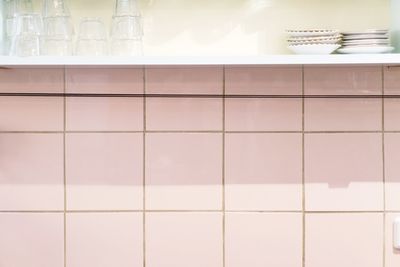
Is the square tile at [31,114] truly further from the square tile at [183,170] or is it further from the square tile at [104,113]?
the square tile at [183,170]

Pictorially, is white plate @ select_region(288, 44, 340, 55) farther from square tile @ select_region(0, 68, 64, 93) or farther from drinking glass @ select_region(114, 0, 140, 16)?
square tile @ select_region(0, 68, 64, 93)

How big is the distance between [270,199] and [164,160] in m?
0.31

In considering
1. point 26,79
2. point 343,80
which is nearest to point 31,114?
point 26,79

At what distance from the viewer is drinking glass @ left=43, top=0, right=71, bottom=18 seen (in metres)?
1.30

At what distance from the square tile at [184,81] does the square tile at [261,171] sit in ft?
0.48

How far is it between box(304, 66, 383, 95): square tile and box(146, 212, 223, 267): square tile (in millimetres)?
434

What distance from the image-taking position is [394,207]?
139 cm

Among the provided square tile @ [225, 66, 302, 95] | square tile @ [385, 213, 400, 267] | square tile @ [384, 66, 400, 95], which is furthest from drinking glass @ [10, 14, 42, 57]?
square tile @ [385, 213, 400, 267]

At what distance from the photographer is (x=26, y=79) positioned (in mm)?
1380

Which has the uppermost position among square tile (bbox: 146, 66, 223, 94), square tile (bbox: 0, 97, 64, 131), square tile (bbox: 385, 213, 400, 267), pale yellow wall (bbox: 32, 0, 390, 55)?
pale yellow wall (bbox: 32, 0, 390, 55)

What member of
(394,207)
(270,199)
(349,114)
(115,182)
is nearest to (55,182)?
(115,182)

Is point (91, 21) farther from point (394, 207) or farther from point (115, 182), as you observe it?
point (394, 207)

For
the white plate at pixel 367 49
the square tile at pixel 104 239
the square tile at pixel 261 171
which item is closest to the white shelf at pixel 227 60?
the white plate at pixel 367 49

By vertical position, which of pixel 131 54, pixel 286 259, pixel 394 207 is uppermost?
pixel 131 54
